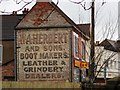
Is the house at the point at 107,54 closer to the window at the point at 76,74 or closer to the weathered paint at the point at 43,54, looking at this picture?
the weathered paint at the point at 43,54

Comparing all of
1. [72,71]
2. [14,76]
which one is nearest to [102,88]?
[72,71]

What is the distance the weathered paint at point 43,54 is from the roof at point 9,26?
4.19 meters

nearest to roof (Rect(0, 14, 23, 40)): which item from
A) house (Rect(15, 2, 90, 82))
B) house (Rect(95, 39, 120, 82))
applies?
house (Rect(15, 2, 90, 82))

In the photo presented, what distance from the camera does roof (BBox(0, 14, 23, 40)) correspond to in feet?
135

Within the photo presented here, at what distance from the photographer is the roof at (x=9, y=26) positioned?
135ft

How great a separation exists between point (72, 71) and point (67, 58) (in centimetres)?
128

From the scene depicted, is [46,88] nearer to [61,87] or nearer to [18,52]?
[61,87]

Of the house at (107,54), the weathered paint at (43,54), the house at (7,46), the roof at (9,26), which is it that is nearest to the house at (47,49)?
the weathered paint at (43,54)

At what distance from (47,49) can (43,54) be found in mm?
678

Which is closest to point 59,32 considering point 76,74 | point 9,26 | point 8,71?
point 76,74

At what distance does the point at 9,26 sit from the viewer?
4228 cm

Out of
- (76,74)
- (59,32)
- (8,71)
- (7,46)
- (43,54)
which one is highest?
(59,32)

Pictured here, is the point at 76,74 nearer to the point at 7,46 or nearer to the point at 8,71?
the point at 8,71

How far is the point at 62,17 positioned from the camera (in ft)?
119
